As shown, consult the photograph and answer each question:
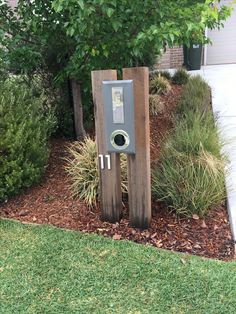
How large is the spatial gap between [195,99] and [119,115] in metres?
3.82

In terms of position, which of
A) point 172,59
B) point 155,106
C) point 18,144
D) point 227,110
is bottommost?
point 227,110

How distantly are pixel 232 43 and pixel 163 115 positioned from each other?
7325 millimetres

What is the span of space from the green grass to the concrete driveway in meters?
0.68

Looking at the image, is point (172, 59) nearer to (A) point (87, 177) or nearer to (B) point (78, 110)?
(B) point (78, 110)

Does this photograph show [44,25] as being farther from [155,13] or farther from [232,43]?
[232,43]

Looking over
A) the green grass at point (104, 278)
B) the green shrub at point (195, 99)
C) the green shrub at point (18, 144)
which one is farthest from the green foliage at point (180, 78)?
the green grass at point (104, 278)

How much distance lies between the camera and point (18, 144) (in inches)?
144

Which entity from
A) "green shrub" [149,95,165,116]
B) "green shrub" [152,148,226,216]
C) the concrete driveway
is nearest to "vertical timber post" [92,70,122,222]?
"green shrub" [152,148,226,216]

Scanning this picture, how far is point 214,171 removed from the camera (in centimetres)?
→ 353

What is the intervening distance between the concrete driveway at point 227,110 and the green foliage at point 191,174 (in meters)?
0.21

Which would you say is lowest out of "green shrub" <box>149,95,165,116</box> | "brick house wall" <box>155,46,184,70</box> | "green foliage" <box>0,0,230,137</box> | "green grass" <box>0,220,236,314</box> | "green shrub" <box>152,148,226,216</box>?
"green grass" <box>0,220,236,314</box>

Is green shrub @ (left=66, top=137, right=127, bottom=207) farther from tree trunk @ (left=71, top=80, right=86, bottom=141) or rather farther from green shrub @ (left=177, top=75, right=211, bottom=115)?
green shrub @ (left=177, top=75, right=211, bottom=115)

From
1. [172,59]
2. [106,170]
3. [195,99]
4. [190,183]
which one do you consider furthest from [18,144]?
[172,59]

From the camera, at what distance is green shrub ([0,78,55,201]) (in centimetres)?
363
